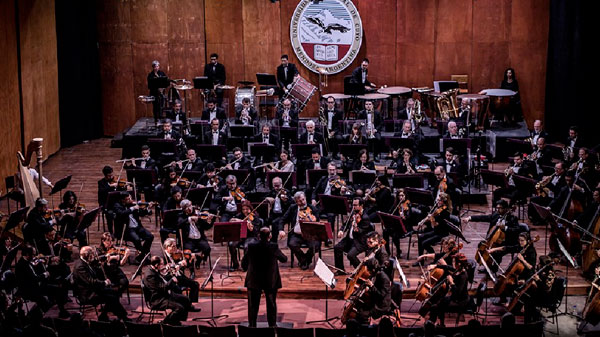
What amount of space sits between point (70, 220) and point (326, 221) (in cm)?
344

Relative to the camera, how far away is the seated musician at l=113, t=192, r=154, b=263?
38.3 ft

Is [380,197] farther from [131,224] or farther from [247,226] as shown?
[131,224]

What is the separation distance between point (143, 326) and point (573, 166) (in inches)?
282

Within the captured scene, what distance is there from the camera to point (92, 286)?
10008 mm

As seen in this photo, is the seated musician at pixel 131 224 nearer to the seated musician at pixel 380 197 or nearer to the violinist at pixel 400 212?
the seated musician at pixel 380 197

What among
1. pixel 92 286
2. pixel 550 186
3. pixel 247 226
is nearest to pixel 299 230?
pixel 247 226

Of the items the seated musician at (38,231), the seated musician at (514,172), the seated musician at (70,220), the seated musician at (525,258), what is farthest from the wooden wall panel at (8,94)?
the seated musician at (525,258)

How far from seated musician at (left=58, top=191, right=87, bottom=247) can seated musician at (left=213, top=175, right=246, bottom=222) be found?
1.90m

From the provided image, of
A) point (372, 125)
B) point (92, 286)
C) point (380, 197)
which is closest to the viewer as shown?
point (92, 286)

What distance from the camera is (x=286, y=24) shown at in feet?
61.1

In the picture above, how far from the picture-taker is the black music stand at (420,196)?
1146cm

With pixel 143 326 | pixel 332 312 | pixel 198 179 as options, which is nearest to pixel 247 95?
pixel 198 179

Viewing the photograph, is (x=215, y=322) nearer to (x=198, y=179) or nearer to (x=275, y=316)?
(x=275, y=316)

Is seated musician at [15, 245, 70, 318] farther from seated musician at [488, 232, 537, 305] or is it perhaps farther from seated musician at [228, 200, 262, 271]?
seated musician at [488, 232, 537, 305]
